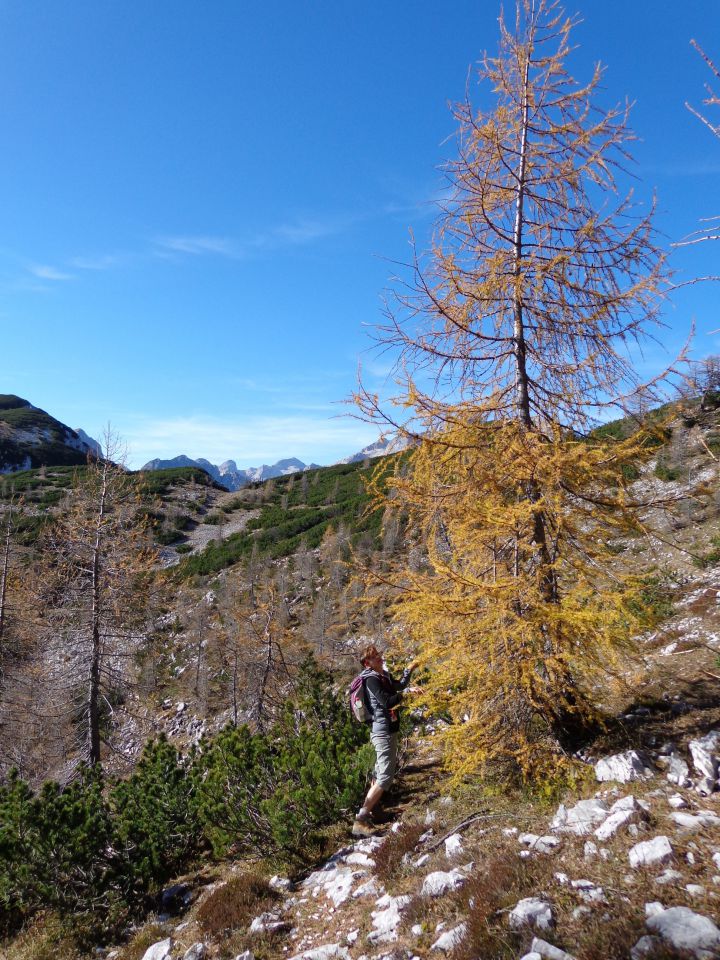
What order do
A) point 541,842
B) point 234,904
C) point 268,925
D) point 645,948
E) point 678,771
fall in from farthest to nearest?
point 234,904 → point 678,771 → point 268,925 → point 541,842 → point 645,948

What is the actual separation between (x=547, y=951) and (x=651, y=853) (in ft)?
3.61

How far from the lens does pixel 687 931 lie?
239 centimetres

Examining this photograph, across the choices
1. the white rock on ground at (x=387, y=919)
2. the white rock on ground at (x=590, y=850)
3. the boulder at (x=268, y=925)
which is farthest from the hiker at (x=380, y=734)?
the white rock on ground at (x=590, y=850)

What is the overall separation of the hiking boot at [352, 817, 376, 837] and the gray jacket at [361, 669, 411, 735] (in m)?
0.93

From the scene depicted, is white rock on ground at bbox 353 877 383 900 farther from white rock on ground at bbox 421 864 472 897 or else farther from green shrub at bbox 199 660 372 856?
green shrub at bbox 199 660 372 856

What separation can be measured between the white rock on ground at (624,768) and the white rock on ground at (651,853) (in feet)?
3.90

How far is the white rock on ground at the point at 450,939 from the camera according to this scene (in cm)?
296

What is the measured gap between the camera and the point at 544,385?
5.49 meters

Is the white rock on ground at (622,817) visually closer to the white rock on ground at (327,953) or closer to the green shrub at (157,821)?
the white rock on ground at (327,953)

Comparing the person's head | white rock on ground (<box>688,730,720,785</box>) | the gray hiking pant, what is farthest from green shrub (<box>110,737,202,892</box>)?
white rock on ground (<box>688,730,720,785</box>)

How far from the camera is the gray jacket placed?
5.27 meters

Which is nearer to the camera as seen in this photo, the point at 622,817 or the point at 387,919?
the point at 387,919

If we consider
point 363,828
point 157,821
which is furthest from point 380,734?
point 157,821

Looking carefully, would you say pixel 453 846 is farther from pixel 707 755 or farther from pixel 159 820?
pixel 159 820
